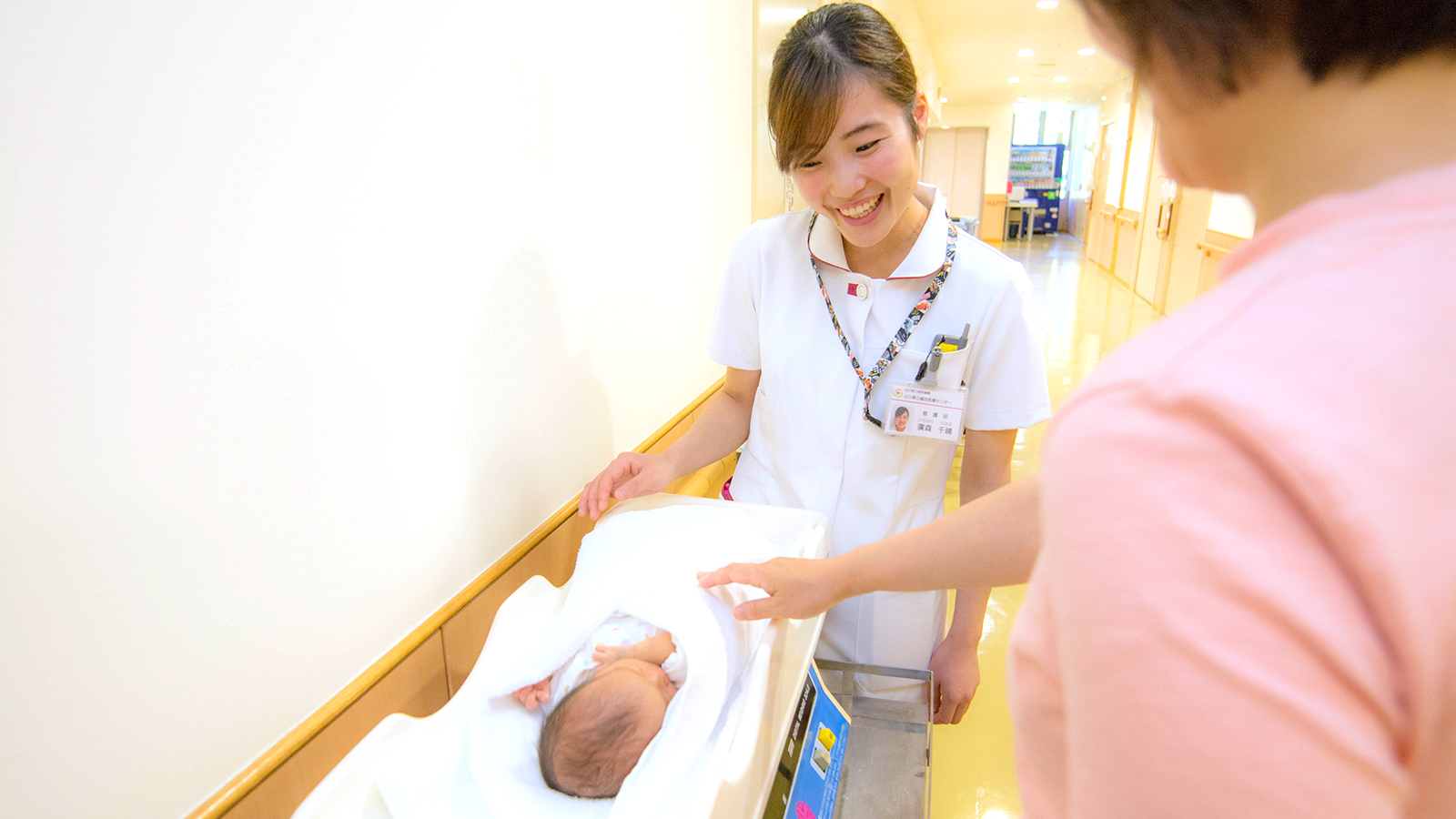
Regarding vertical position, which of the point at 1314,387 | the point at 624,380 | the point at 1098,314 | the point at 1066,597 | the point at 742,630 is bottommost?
the point at 1098,314

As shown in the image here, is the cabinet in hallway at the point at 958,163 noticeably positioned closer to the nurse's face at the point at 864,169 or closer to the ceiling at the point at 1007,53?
the ceiling at the point at 1007,53

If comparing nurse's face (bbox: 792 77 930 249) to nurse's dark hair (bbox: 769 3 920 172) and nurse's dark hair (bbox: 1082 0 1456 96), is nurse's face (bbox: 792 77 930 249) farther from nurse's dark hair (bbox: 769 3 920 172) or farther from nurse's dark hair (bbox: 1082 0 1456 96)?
nurse's dark hair (bbox: 1082 0 1456 96)

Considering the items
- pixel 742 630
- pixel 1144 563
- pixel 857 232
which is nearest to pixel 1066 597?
pixel 1144 563

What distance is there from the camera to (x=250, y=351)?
2.60 ft

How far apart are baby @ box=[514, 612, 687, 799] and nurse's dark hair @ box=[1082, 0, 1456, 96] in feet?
2.79

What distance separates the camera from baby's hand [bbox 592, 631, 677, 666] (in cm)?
100

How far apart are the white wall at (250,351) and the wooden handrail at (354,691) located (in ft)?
0.05

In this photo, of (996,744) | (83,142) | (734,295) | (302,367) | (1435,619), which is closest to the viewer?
(1435,619)

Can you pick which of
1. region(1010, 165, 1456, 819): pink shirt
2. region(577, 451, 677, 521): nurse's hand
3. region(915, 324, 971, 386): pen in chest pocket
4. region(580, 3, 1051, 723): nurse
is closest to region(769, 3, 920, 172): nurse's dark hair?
region(580, 3, 1051, 723): nurse

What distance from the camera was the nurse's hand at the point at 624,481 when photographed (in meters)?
1.31

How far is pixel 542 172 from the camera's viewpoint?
51.3 inches

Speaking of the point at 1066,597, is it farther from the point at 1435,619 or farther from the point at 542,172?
the point at 542,172

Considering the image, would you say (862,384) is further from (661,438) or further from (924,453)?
(661,438)

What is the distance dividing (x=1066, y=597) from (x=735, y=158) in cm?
229
